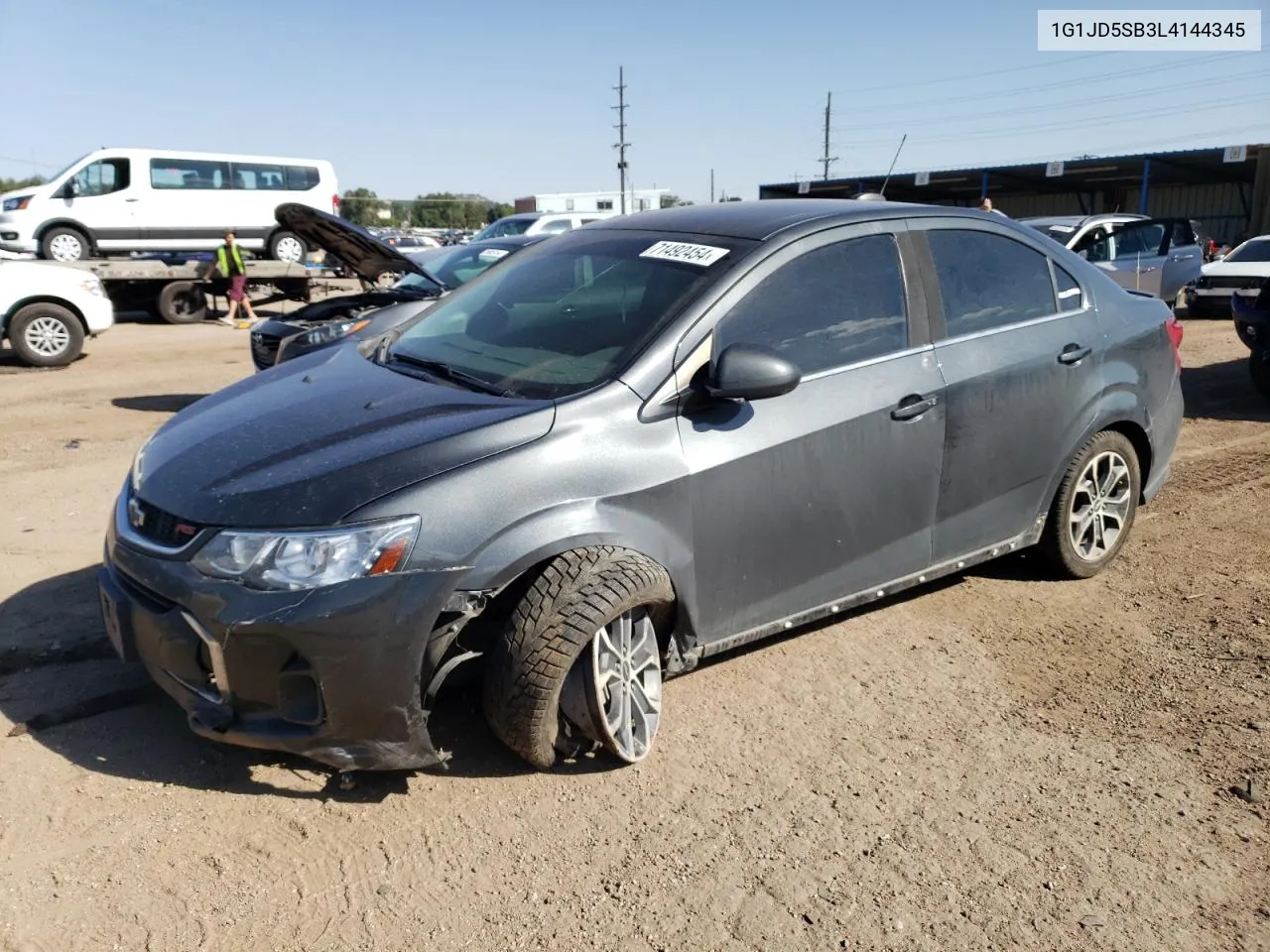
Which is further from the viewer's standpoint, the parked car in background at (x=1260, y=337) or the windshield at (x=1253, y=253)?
the windshield at (x=1253, y=253)

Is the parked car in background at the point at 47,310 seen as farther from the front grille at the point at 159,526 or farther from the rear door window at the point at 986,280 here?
the rear door window at the point at 986,280

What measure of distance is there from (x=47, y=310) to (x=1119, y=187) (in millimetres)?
35696

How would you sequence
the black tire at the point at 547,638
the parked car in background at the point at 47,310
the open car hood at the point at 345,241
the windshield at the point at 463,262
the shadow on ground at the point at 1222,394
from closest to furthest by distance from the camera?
the black tire at the point at 547,638 < the open car hood at the point at 345,241 < the shadow on ground at the point at 1222,394 < the windshield at the point at 463,262 < the parked car in background at the point at 47,310

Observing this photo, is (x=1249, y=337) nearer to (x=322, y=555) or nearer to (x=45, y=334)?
(x=322, y=555)

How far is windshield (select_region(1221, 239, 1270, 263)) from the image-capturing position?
16.1 m

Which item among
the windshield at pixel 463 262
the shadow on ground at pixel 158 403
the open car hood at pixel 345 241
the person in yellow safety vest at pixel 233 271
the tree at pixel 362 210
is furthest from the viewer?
the tree at pixel 362 210

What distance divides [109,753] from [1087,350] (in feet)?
13.6

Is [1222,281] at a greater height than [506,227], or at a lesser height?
lesser

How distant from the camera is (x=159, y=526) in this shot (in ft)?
9.74

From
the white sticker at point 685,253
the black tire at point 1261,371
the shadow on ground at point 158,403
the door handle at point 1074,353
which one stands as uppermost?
the white sticker at point 685,253

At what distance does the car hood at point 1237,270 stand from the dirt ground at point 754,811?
43.9 feet

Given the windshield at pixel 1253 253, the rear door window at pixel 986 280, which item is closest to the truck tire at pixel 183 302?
the rear door window at pixel 986 280

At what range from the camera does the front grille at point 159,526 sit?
286 cm

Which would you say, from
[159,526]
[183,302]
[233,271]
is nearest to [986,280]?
[159,526]
